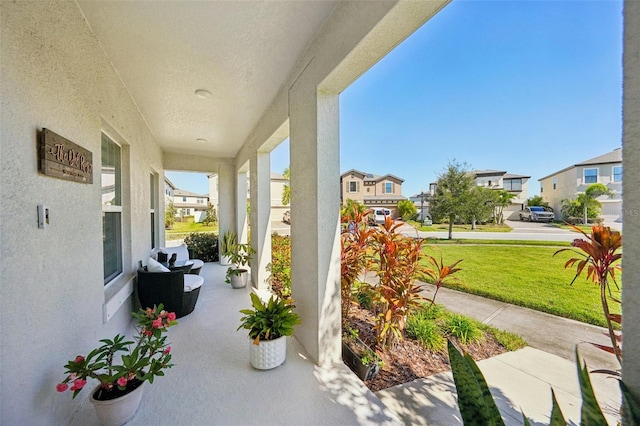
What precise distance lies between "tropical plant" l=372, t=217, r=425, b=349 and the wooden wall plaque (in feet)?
8.48

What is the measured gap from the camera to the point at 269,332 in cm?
228

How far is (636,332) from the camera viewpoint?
73cm

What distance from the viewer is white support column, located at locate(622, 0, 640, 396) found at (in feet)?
2.37

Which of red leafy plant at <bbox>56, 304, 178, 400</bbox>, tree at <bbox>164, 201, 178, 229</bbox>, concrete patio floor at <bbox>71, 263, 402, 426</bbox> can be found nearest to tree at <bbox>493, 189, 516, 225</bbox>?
concrete patio floor at <bbox>71, 263, 402, 426</bbox>

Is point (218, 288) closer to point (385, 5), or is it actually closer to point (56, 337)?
point (56, 337)

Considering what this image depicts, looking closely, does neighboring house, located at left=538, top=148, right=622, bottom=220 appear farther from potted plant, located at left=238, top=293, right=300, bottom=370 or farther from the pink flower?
the pink flower

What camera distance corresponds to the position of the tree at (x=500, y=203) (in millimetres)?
10032

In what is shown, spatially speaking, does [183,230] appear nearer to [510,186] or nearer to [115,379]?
[115,379]

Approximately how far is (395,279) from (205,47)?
115 inches

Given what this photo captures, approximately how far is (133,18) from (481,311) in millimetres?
5549

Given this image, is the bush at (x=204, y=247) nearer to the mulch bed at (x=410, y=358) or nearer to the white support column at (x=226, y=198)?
the white support column at (x=226, y=198)

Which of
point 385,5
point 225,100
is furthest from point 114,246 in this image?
point 385,5

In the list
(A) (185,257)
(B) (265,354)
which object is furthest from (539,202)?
(A) (185,257)

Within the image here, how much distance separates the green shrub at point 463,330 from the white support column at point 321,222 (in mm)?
1541
